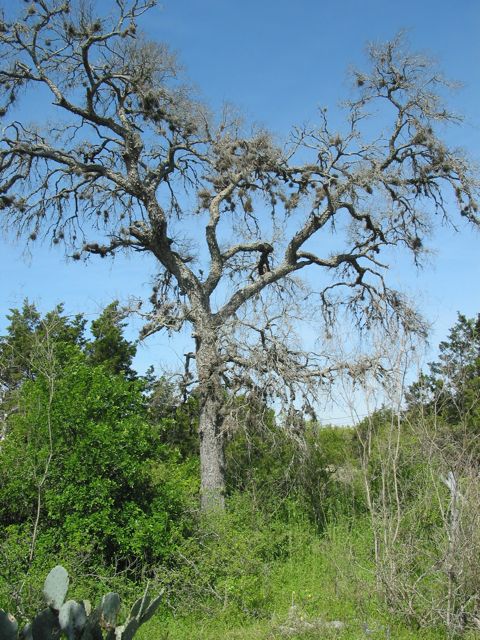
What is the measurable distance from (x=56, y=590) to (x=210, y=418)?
7.17 m

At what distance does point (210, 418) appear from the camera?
12906 mm

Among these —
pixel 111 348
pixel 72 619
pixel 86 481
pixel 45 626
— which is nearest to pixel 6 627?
pixel 45 626

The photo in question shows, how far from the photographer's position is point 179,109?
13.7 metres

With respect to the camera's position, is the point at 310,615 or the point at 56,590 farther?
the point at 310,615

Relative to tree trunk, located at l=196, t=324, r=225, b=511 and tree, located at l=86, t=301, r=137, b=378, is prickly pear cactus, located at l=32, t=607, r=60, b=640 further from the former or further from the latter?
tree, located at l=86, t=301, r=137, b=378

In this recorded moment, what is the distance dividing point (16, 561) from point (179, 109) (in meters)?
9.21

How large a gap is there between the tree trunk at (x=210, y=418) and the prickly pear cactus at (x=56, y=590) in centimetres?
616

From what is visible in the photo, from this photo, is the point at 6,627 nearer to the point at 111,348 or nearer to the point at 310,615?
the point at 310,615

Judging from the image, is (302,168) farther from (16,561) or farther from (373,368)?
(16,561)

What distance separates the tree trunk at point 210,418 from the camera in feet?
41.2

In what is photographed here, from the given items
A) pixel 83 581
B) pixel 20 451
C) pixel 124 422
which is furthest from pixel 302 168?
pixel 83 581

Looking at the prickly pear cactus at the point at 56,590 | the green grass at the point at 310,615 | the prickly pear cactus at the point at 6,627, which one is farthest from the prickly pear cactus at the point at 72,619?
the green grass at the point at 310,615

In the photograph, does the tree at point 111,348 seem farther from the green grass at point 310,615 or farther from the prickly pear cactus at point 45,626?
the prickly pear cactus at point 45,626

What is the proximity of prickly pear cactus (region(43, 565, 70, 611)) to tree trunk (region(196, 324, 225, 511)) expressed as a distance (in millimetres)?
6163
